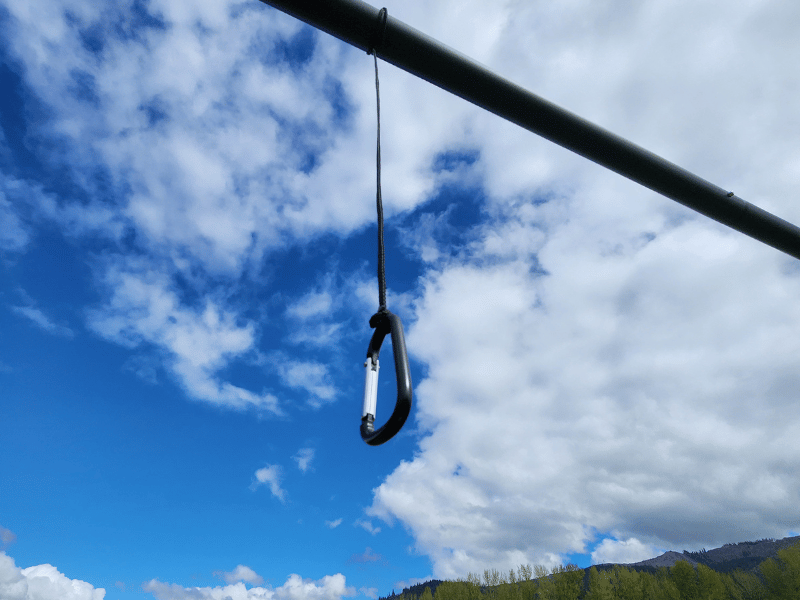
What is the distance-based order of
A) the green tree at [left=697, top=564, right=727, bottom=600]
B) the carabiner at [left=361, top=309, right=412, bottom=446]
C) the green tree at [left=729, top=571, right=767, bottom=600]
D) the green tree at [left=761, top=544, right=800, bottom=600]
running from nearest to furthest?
the carabiner at [left=361, top=309, right=412, bottom=446] → the green tree at [left=697, top=564, right=727, bottom=600] → the green tree at [left=761, top=544, right=800, bottom=600] → the green tree at [left=729, top=571, right=767, bottom=600]

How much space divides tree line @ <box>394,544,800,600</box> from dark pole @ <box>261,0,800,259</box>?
208 ft

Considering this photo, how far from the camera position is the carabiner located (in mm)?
1338

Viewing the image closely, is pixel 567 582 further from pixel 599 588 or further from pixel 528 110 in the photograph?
pixel 528 110

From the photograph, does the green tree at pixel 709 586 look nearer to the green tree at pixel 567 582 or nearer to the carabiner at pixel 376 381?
the green tree at pixel 567 582

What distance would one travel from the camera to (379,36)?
2.88 metres

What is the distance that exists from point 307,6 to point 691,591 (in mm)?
76250

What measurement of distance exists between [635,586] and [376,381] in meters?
73.0

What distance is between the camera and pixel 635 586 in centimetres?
5881

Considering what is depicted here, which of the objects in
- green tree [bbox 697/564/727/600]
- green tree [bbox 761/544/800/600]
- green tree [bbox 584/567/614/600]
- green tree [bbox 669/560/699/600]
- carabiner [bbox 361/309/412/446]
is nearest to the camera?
carabiner [bbox 361/309/412/446]

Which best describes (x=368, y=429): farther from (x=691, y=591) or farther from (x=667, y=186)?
(x=691, y=591)

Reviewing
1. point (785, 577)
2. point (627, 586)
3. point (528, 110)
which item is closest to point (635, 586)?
point (627, 586)

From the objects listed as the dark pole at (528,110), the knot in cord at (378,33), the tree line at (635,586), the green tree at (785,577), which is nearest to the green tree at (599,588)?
the tree line at (635,586)

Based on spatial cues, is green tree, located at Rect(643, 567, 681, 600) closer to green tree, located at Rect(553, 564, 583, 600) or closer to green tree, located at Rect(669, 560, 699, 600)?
green tree, located at Rect(669, 560, 699, 600)

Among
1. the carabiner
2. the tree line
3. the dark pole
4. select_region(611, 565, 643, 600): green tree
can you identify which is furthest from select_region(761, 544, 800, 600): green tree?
the carabiner
